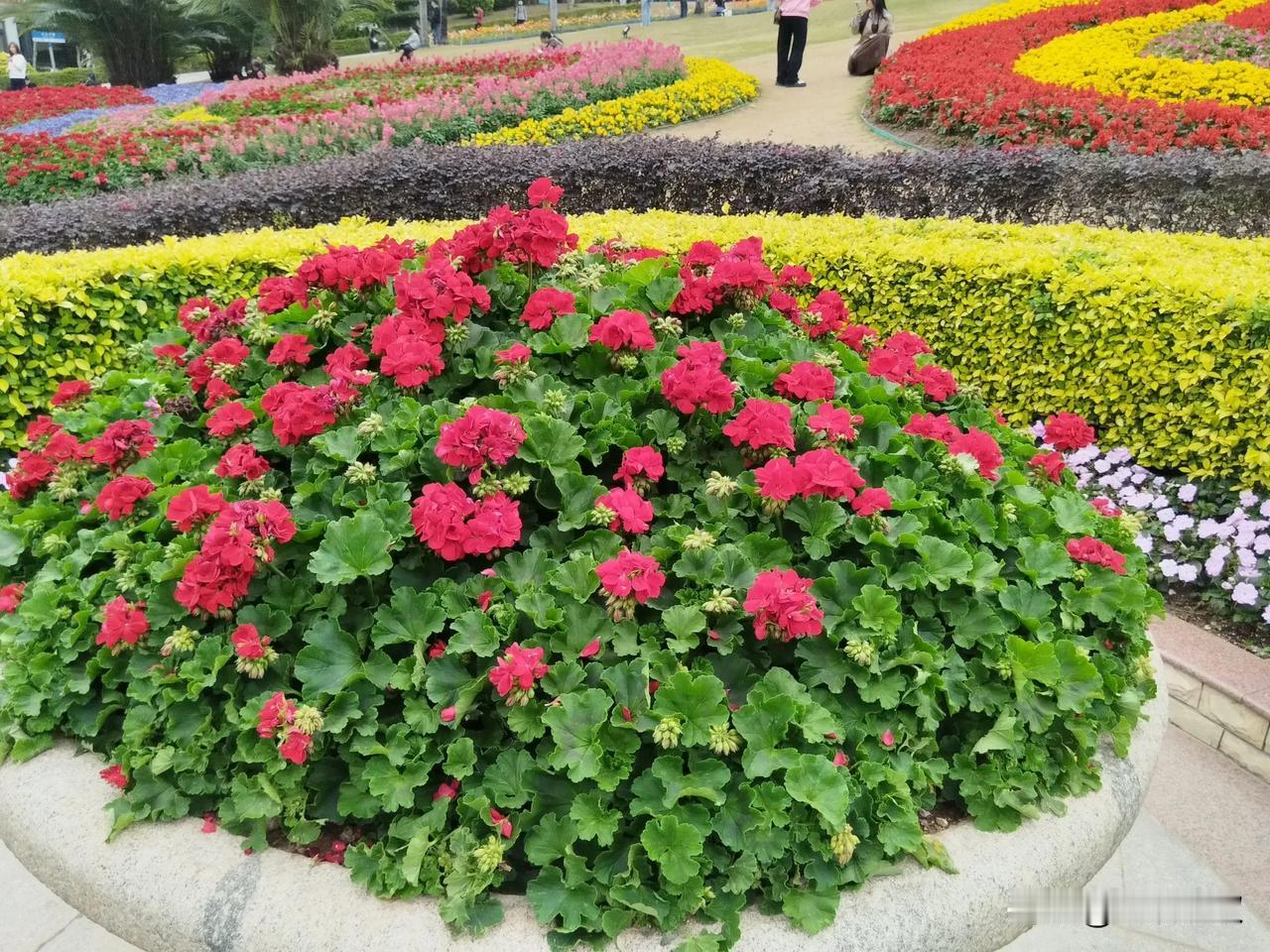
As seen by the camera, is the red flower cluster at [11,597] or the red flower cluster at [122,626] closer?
the red flower cluster at [122,626]

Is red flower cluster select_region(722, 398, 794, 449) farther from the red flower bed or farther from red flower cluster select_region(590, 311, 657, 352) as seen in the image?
the red flower bed

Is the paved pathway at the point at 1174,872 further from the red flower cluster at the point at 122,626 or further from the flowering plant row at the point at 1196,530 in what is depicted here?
the red flower cluster at the point at 122,626

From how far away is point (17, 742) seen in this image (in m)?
1.95

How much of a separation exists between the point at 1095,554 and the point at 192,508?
6.63ft

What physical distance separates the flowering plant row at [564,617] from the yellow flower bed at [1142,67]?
9.68 m

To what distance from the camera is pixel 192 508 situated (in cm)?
200

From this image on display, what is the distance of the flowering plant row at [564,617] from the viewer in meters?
1.67

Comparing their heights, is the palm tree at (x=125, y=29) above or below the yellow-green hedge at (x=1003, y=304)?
above

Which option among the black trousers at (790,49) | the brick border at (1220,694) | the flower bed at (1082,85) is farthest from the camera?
the black trousers at (790,49)

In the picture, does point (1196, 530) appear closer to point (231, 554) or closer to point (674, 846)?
point (674, 846)

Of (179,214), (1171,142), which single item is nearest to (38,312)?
(179,214)

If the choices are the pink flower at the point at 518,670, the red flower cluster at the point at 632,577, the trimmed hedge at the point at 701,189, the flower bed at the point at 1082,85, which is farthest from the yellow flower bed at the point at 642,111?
the pink flower at the point at 518,670

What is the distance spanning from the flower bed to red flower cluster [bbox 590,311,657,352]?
7.14 metres

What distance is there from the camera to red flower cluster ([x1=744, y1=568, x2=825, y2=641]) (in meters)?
1.76
